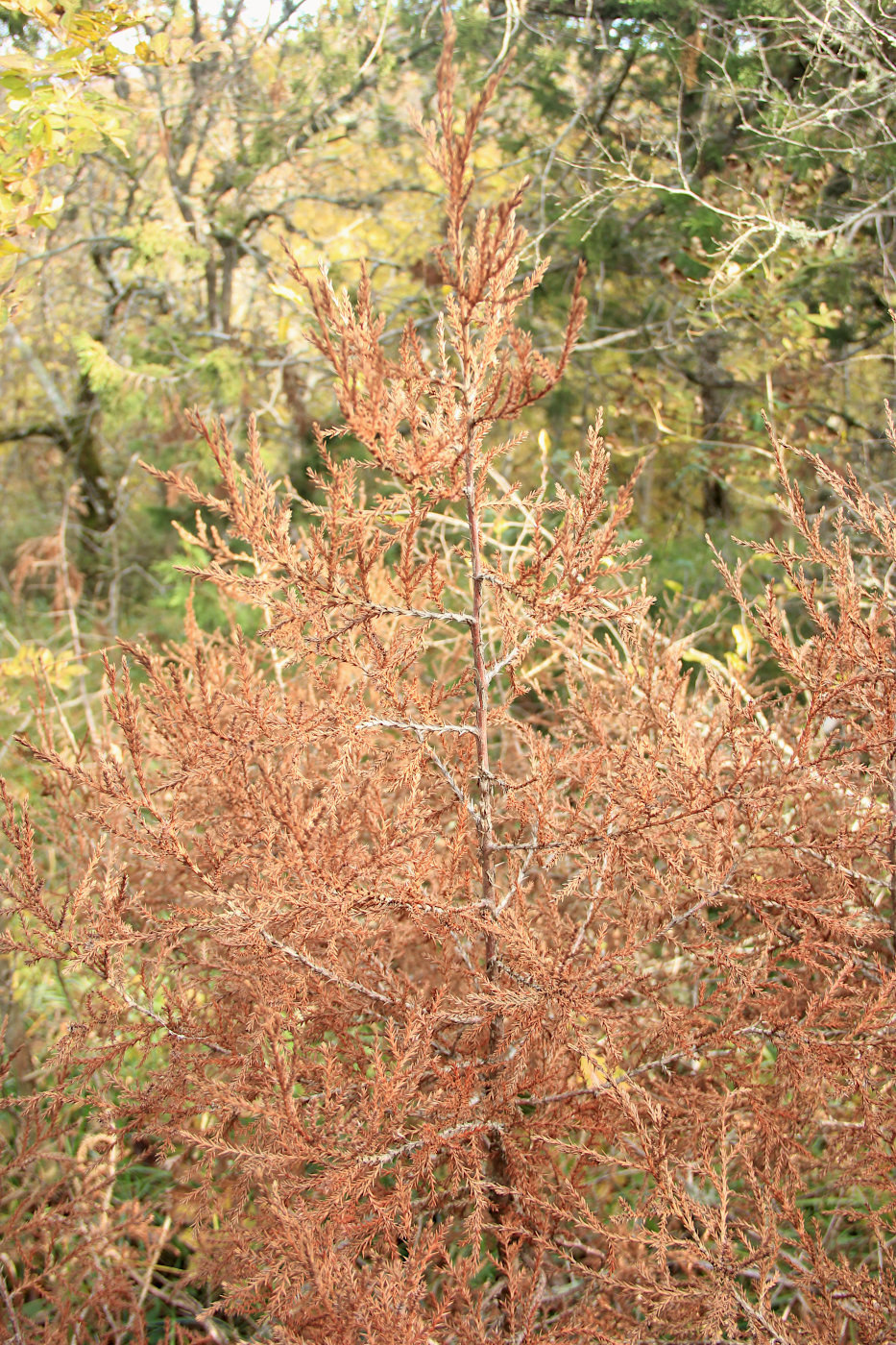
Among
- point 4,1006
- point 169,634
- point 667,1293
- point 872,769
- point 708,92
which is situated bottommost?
point 169,634

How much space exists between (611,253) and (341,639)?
4.45 metres

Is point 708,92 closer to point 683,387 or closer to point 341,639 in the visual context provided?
point 683,387

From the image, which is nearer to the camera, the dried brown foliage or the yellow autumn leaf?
the dried brown foliage

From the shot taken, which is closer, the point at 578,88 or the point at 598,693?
the point at 598,693

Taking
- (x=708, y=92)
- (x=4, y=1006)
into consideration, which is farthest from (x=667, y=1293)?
(x=708, y=92)

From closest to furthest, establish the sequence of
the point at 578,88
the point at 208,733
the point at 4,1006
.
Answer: the point at 208,733 → the point at 4,1006 → the point at 578,88

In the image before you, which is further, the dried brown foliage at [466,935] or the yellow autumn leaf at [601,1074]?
the yellow autumn leaf at [601,1074]

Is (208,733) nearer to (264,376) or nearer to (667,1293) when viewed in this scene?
(667,1293)

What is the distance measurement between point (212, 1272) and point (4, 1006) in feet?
4.45

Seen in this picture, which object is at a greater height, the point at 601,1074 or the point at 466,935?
the point at 466,935

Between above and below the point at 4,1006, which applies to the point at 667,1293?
above

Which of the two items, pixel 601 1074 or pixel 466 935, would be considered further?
pixel 466 935

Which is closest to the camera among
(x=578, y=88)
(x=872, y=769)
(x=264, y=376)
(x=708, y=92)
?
(x=872, y=769)

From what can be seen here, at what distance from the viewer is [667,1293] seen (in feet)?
4.17
